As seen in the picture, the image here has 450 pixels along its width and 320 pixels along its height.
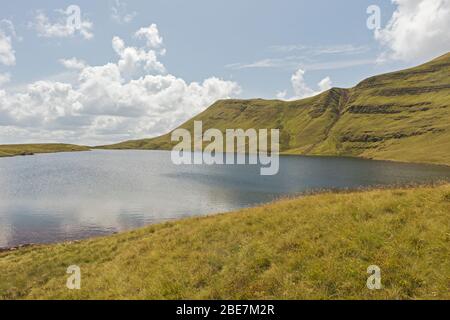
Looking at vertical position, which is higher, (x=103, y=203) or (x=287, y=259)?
(x=287, y=259)

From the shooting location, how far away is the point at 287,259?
1374 centimetres

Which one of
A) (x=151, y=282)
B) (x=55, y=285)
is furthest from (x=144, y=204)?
(x=151, y=282)

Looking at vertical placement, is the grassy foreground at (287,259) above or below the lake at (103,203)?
above

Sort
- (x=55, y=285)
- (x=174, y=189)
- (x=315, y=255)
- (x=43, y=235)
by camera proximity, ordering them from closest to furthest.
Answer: (x=315, y=255)
(x=55, y=285)
(x=43, y=235)
(x=174, y=189)

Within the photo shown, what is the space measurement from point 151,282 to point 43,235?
122ft

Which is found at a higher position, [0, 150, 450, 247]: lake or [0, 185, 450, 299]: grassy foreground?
[0, 185, 450, 299]: grassy foreground

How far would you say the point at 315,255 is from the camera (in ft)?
45.2

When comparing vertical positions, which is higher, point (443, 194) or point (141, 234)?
Result: point (443, 194)

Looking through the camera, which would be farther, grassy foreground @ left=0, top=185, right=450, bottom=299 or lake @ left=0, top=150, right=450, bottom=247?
lake @ left=0, top=150, right=450, bottom=247

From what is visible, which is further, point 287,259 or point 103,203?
point 103,203

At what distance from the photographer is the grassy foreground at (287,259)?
38.6ft

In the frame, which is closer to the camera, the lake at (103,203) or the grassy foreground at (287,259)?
the grassy foreground at (287,259)

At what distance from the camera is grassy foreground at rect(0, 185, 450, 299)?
11766mm
